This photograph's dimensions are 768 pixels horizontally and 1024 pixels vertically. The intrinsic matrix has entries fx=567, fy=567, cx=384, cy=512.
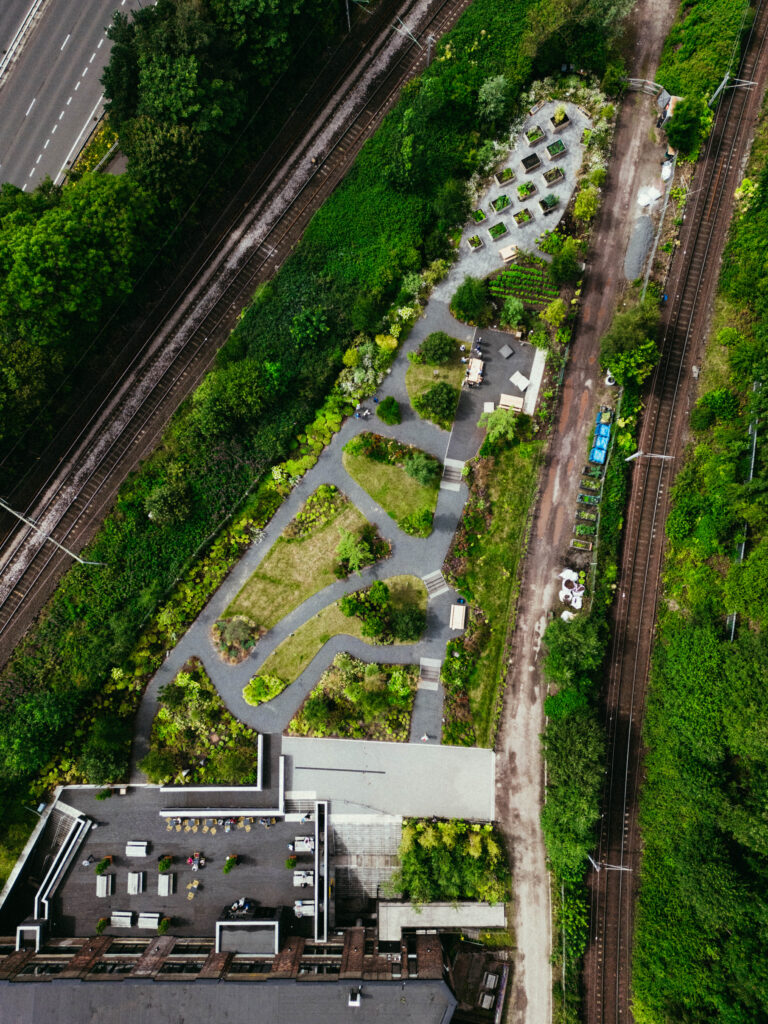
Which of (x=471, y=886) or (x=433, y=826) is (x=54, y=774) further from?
(x=471, y=886)

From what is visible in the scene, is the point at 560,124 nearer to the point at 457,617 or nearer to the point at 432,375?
the point at 432,375

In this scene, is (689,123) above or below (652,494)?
above

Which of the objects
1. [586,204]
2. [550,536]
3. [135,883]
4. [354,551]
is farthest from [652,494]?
[135,883]

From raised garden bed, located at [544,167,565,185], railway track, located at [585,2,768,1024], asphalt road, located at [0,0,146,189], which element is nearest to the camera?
railway track, located at [585,2,768,1024]

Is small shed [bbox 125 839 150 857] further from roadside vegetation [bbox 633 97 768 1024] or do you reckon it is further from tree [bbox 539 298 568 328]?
tree [bbox 539 298 568 328]

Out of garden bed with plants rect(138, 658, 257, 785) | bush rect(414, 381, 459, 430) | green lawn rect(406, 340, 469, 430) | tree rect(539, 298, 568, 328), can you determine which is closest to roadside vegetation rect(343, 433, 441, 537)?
bush rect(414, 381, 459, 430)

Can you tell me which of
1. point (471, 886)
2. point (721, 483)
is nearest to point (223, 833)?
point (471, 886)
